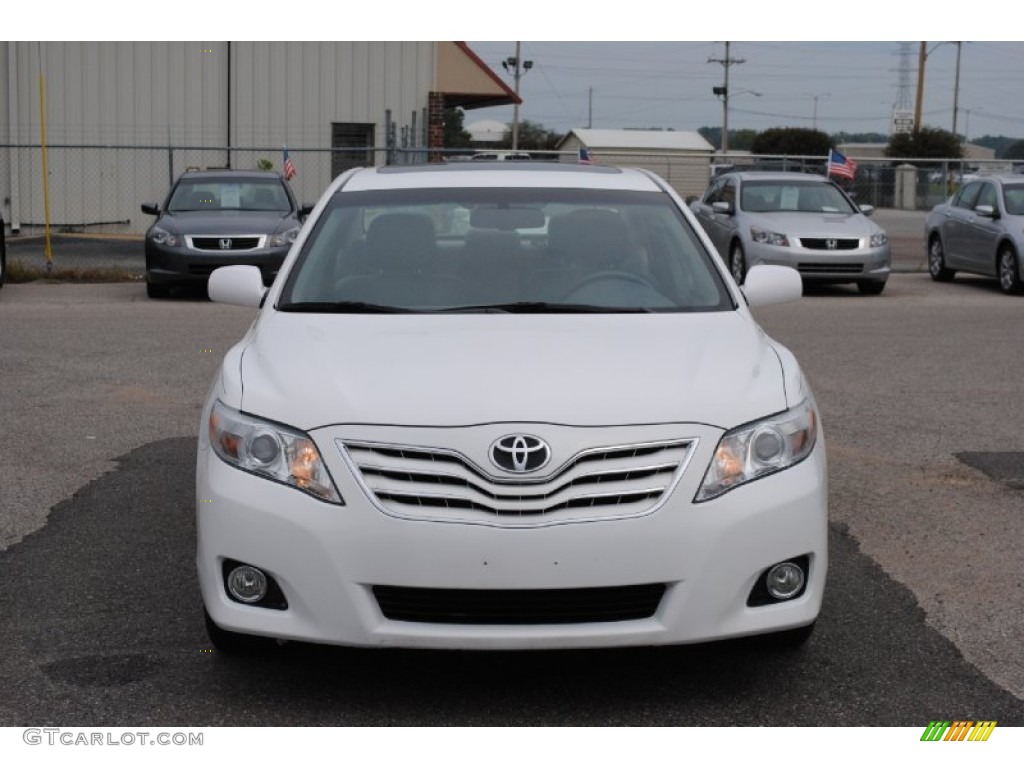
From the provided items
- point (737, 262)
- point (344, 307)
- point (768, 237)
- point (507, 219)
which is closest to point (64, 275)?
point (737, 262)

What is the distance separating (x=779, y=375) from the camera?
4.88m

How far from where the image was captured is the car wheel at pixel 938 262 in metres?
22.5

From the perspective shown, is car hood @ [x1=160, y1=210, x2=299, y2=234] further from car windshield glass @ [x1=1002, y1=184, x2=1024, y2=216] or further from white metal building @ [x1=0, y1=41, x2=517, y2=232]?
white metal building @ [x1=0, y1=41, x2=517, y2=232]

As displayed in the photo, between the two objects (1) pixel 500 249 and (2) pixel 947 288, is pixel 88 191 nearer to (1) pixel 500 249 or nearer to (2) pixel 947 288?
(2) pixel 947 288

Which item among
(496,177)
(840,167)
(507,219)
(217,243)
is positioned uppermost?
(496,177)

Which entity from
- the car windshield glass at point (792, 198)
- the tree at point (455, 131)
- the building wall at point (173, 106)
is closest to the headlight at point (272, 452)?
the car windshield glass at point (792, 198)

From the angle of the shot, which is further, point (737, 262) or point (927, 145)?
point (927, 145)

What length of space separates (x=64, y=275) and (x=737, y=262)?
925 centimetres

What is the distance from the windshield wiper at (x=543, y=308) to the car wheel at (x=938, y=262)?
58.6 feet

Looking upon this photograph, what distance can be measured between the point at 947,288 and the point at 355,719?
18598 millimetres

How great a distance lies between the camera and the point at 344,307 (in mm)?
5539

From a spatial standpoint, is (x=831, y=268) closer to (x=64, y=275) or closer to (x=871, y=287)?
(x=871, y=287)

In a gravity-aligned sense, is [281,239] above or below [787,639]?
below

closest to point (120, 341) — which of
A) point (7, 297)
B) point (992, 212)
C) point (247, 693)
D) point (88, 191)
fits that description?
point (7, 297)
